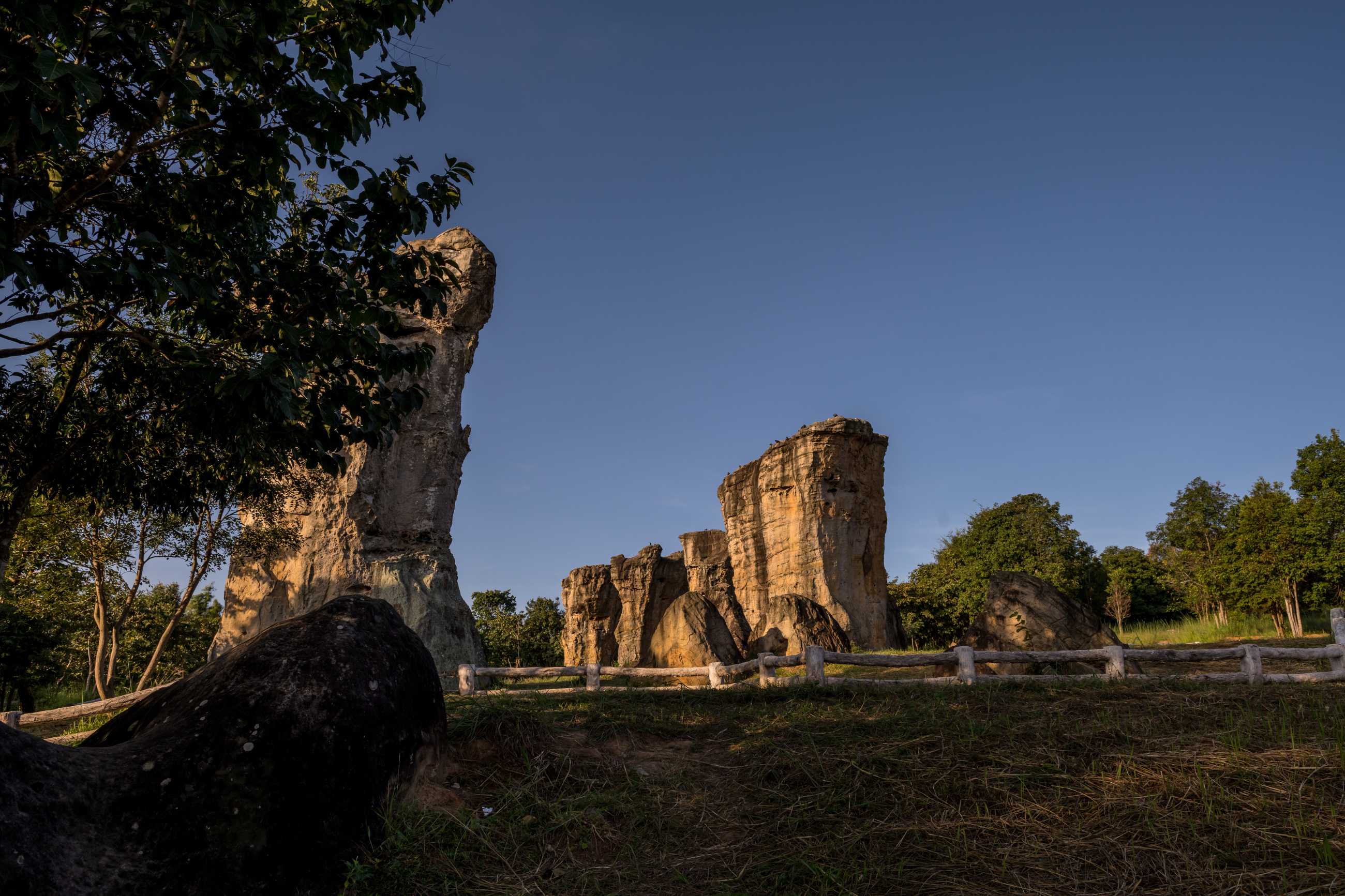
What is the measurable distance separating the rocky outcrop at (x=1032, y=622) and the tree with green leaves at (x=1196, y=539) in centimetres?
3197

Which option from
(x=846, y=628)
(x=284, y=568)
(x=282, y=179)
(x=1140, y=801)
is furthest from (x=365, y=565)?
(x=846, y=628)

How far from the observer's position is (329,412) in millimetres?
6930

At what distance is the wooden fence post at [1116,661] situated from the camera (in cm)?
1281

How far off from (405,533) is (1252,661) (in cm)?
2201

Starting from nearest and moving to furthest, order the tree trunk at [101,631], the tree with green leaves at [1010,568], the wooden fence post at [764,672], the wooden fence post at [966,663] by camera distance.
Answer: the wooden fence post at [966,663] → the wooden fence post at [764,672] → the tree trunk at [101,631] → the tree with green leaves at [1010,568]

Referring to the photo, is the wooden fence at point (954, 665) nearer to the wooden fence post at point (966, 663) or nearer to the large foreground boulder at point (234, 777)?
the wooden fence post at point (966, 663)

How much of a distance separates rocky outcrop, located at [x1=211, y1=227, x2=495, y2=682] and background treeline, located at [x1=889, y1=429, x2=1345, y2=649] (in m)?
32.9

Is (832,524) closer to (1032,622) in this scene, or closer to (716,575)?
(716,575)

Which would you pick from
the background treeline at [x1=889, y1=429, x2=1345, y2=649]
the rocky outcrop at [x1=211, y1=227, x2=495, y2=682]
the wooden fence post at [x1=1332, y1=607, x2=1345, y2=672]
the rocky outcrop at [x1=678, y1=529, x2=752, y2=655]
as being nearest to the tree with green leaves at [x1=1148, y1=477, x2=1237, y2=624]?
the background treeline at [x1=889, y1=429, x2=1345, y2=649]

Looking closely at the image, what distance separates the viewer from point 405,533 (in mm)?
24797

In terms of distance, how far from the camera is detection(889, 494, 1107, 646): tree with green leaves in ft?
176

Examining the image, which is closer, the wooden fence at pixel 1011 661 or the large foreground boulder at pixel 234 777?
the large foreground boulder at pixel 234 777

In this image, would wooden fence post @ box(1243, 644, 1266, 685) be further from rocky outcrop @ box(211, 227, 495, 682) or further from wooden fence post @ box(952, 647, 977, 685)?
rocky outcrop @ box(211, 227, 495, 682)

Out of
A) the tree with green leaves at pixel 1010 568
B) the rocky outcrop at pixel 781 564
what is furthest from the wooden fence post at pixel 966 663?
the tree with green leaves at pixel 1010 568
